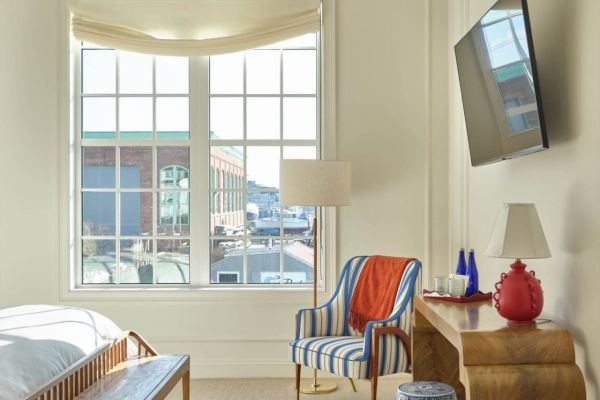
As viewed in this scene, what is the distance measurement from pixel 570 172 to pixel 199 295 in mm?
2786

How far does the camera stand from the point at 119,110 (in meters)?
4.73

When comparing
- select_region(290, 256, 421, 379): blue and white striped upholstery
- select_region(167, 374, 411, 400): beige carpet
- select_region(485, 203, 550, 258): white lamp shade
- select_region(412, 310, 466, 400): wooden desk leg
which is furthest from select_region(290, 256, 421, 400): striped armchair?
select_region(485, 203, 550, 258): white lamp shade

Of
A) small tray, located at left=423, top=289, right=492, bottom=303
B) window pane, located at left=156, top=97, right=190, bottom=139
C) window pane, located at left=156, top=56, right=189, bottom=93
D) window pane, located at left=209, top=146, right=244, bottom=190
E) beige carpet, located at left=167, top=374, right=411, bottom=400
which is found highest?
window pane, located at left=156, top=56, right=189, bottom=93

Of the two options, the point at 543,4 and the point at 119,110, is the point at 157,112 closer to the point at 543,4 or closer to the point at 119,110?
the point at 119,110

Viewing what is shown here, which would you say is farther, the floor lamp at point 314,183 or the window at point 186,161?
the window at point 186,161

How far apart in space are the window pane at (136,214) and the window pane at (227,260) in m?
0.50

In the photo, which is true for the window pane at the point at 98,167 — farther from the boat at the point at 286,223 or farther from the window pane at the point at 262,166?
the boat at the point at 286,223

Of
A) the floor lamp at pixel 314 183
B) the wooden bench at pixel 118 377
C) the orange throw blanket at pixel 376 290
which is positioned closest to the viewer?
the wooden bench at pixel 118 377

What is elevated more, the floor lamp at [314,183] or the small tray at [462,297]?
the floor lamp at [314,183]

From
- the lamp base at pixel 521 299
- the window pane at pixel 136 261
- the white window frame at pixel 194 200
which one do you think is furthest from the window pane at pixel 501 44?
the window pane at pixel 136 261

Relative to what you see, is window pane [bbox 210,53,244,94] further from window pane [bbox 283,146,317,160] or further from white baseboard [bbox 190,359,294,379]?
white baseboard [bbox 190,359,294,379]

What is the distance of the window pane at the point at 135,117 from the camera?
473 centimetres

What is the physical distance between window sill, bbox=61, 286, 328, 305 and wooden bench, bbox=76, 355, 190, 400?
4.12 ft

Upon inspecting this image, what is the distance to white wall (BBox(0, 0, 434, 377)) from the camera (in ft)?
15.0
